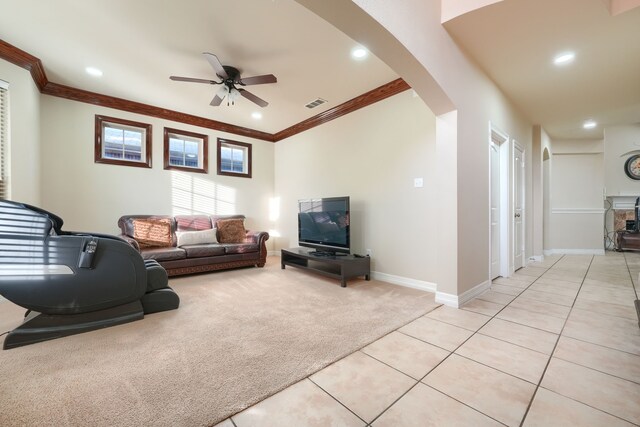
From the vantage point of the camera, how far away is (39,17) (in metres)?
2.38

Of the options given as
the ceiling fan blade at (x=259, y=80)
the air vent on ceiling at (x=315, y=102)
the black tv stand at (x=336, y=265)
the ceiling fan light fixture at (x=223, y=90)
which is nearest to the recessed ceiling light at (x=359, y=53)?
the ceiling fan blade at (x=259, y=80)

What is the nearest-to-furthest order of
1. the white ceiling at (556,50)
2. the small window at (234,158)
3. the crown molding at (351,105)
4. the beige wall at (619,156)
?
the white ceiling at (556,50), the crown molding at (351,105), the small window at (234,158), the beige wall at (619,156)

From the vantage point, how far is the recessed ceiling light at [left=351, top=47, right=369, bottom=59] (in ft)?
9.10

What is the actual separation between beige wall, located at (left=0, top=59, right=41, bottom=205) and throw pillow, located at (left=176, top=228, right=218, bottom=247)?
1740 millimetres

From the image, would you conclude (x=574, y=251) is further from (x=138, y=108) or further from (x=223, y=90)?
(x=138, y=108)

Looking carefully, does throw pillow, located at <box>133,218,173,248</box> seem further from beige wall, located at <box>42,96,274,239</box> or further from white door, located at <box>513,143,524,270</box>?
white door, located at <box>513,143,524,270</box>

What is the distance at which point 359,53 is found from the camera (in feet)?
9.34

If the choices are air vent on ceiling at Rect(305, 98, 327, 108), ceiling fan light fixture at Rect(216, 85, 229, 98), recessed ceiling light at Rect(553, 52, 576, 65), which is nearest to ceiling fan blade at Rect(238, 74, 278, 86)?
ceiling fan light fixture at Rect(216, 85, 229, 98)

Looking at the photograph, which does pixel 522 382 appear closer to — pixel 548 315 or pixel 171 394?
pixel 548 315

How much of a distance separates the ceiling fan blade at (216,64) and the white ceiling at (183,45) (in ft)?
0.67

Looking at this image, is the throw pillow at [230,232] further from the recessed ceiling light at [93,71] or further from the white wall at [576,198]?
the white wall at [576,198]

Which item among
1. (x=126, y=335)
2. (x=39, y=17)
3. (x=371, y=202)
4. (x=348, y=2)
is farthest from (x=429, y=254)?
(x=39, y=17)

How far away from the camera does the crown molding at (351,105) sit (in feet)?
11.3

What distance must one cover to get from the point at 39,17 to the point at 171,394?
3475mm
